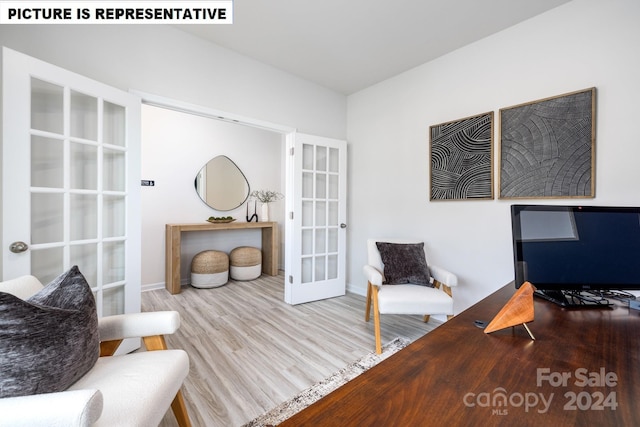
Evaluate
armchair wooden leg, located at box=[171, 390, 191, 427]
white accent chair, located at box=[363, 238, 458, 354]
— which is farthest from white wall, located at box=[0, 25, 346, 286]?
armchair wooden leg, located at box=[171, 390, 191, 427]

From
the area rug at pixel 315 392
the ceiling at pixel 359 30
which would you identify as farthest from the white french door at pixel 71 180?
the area rug at pixel 315 392

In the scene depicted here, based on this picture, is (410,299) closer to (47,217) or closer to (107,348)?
(107,348)

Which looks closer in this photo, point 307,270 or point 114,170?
point 114,170

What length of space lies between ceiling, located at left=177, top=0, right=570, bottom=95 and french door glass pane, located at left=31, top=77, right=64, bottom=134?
117 cm

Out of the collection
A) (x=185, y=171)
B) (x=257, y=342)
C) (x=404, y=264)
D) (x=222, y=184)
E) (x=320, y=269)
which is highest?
(x=185, y=171)

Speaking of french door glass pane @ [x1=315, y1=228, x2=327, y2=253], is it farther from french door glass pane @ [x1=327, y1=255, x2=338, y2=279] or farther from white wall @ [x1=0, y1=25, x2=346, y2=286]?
white wall @ [x1=0, y1=25, x2=346, y2=286]

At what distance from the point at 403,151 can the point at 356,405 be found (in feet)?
8.99

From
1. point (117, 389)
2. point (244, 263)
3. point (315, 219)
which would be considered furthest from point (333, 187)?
point (117, 389)

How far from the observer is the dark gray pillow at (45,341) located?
0.78m

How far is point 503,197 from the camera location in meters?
2.17

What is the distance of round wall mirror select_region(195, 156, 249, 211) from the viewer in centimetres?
401

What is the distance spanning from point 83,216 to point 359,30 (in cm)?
257

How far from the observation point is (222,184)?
4.18 meters

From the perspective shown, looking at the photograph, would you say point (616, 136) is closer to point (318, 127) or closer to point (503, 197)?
point (503, 197)
